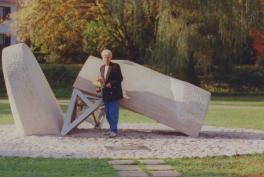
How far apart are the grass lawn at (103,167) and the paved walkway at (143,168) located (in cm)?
12

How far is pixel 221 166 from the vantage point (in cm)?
1034

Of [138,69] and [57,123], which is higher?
[138,69]

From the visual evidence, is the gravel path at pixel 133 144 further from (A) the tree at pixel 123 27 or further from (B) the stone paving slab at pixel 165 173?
(A) the tree at pixel 123 27

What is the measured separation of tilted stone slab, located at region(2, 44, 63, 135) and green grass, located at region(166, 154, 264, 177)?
421 centimetres

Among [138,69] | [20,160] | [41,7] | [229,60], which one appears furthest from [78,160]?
[41,7]

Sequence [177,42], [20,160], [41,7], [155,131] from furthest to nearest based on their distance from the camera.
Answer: [41,7], [177,42], [155,131], [20,160]

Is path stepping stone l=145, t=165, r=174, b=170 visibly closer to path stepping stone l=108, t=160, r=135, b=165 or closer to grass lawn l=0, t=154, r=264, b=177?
grass lawn l=0, t=154, r=264, b=177

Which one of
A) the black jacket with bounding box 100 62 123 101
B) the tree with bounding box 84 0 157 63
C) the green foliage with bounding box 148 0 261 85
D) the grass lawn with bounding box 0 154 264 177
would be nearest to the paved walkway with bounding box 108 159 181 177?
the grass lawn with bounding box 0 154 264 177

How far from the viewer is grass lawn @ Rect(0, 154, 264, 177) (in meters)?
9.55

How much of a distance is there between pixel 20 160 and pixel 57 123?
390 cm

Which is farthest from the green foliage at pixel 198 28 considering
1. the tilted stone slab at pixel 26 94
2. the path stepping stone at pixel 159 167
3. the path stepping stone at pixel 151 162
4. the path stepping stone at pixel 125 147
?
the path stepping stone at pixel 159 167

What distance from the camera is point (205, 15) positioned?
110 ft

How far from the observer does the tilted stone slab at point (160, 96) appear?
14.7m

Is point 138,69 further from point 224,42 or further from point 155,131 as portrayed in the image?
point 224,42
